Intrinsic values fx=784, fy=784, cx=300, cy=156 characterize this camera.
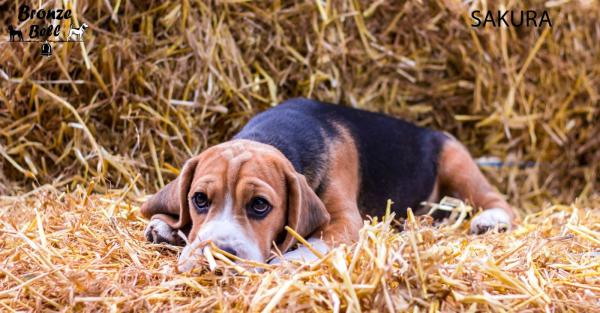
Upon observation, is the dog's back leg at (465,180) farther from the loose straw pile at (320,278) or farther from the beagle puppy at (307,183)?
the loose straw pile at (320,278)

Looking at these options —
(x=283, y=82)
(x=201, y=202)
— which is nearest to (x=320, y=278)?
(x=201, y=202)

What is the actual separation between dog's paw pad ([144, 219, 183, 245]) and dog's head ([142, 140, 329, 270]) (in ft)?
0.16

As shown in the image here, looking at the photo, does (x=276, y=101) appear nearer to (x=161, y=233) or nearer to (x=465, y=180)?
(x=465, y=180)

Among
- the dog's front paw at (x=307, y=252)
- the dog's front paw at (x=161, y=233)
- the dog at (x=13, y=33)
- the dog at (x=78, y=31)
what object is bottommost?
the dog's front paw at (x=161, y=233)

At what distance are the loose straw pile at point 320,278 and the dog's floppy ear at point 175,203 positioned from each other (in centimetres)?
32

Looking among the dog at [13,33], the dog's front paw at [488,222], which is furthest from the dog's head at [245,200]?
the dog at [13,33]

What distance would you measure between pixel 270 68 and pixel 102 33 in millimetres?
1516

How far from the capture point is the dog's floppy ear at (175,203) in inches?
190

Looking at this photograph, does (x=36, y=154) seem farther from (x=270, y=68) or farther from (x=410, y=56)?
(x=410, y=56)

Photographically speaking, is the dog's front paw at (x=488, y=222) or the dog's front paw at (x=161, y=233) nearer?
the dog's front paw at (x=161, y=233)

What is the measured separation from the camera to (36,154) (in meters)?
6.46

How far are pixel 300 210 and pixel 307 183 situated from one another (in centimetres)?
51

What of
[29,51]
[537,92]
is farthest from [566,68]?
[29,51]

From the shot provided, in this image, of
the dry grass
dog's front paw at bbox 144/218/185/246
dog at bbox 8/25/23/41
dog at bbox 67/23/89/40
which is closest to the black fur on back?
the dry grass
